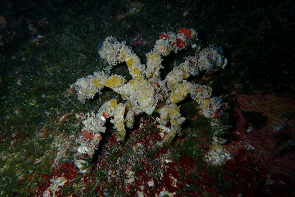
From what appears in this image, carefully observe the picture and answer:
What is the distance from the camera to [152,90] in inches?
155

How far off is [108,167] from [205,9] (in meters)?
9.14

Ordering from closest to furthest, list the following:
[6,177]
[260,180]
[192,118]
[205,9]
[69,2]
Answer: [260,180], [192,118], [6,177], [205,9], [69,2]

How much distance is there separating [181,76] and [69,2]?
15.1 metres

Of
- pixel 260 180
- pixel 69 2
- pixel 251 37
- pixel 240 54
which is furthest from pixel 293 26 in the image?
pixel 69 2

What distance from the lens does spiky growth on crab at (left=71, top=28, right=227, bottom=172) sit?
3.85 metres

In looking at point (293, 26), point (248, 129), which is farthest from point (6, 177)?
point (293, 26)

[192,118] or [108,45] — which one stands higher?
[108,45]

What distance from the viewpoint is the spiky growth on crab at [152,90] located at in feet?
12.6

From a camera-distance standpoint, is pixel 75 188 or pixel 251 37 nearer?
pixel 75 188

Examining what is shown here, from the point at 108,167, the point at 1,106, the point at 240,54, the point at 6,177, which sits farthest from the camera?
the point at 1,106

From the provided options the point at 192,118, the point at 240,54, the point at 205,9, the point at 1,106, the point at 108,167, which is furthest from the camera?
the point at 205,9

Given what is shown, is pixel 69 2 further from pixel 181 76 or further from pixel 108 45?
pixel 181 76

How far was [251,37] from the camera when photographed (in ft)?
19.0

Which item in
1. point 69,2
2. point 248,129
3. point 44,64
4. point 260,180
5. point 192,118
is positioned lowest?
point 260,180
